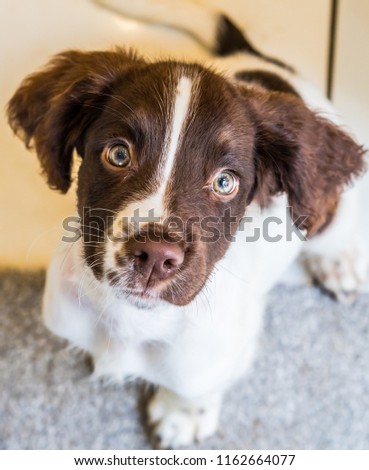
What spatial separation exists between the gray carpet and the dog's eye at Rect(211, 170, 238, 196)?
38.1 inches

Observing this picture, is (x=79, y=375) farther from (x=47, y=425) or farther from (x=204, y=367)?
(x=204, y=367)

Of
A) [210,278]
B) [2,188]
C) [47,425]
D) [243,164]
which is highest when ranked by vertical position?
[243,164]

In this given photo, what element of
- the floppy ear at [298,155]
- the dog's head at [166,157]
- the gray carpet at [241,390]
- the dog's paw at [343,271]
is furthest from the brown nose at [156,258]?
the dog's paw at [343,271]

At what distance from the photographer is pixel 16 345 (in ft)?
7.44

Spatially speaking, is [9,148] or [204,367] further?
[9,148]

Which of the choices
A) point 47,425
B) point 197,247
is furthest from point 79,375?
point 197,247

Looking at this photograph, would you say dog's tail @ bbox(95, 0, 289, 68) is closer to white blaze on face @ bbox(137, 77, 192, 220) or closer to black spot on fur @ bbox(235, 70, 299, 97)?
black spot on fur @ bbox(235, 70, 299, 97)

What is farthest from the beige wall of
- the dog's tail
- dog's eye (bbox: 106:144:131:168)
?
dog's eye (bbox: 106:144:131:168)

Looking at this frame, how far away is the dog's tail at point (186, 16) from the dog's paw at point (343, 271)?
2.41ft

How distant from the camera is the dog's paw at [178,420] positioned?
7.00 feet

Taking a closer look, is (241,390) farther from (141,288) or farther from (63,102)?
(63,102)

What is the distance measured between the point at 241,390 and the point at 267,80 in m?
0.98

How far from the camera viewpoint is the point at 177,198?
1403 mm

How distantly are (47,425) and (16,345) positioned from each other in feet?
0.90
